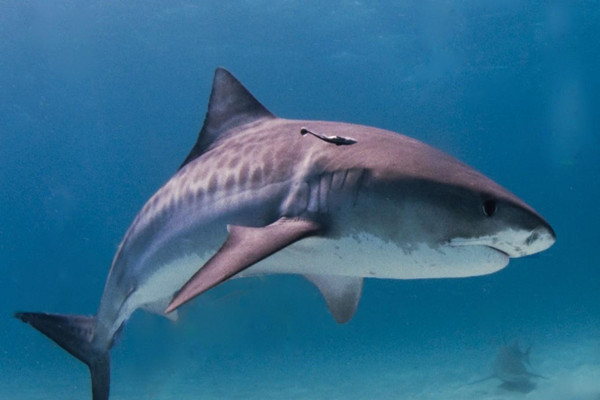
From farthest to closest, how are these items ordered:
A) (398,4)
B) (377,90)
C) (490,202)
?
(377,90) → (398,4) → (490,202)

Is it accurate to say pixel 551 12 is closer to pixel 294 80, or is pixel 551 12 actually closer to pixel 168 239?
pixel 294 80

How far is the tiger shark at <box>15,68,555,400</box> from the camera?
7.97 feet

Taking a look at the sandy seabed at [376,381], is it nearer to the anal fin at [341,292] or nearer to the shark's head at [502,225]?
the anal fin at [341,292]

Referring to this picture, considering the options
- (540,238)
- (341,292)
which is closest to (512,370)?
(341,292)

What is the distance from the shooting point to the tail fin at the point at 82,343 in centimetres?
474

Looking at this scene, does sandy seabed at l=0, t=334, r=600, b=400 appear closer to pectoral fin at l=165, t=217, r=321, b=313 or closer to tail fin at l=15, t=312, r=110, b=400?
tail fin at l=15, t=312, r=110, b=400

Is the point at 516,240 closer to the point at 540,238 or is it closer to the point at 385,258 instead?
the point at 540,238

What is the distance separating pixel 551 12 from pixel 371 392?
31.5 metres

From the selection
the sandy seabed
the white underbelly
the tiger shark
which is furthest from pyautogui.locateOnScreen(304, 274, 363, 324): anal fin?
the sandy seabed

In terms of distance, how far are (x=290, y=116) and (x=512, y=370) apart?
1816 inches

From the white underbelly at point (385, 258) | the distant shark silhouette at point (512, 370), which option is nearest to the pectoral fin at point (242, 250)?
the white underbelly at point (385, 258)

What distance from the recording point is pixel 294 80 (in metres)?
46.4

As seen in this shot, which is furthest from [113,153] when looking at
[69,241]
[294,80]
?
[294,80]

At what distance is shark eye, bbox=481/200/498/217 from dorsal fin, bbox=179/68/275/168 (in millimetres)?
2355
